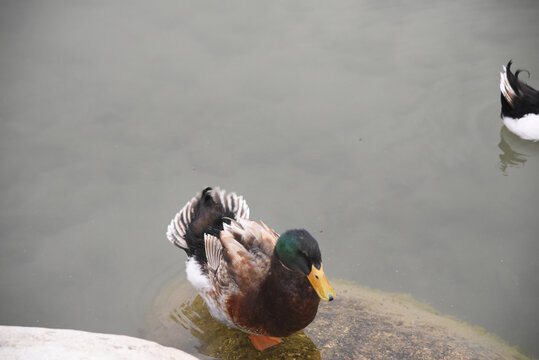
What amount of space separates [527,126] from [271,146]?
2.49 meters

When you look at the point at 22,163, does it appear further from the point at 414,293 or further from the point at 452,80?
the point at 452,80

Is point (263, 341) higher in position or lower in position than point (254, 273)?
lower

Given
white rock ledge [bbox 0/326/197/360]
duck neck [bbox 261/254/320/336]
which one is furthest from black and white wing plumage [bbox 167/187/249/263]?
white rock ledge [bbox 0/326/197/360]

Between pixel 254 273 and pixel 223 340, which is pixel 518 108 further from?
pixel 223 340

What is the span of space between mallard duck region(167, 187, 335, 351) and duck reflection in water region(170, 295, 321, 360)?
0.07 m

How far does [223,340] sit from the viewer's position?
332 centimetres

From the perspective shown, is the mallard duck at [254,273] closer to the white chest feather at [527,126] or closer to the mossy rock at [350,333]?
the mossy rock at [350,333]

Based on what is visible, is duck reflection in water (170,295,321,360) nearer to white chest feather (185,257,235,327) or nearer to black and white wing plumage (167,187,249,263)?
white chest feather (185,257,235,327)

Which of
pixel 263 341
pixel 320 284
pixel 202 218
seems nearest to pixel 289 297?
pixel 320 284

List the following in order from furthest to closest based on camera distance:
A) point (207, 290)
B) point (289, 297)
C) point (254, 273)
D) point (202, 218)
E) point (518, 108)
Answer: point (518, 108)
point (202, 218)
point (207, 290)
point (254, 273)
point (289, 297)

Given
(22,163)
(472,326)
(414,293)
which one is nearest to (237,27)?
(22,163)

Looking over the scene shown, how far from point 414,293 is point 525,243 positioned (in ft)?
3.37

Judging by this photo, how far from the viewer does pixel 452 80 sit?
552cm

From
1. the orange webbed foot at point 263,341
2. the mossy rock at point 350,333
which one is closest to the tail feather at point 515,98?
the mossy rock at point 350,333
